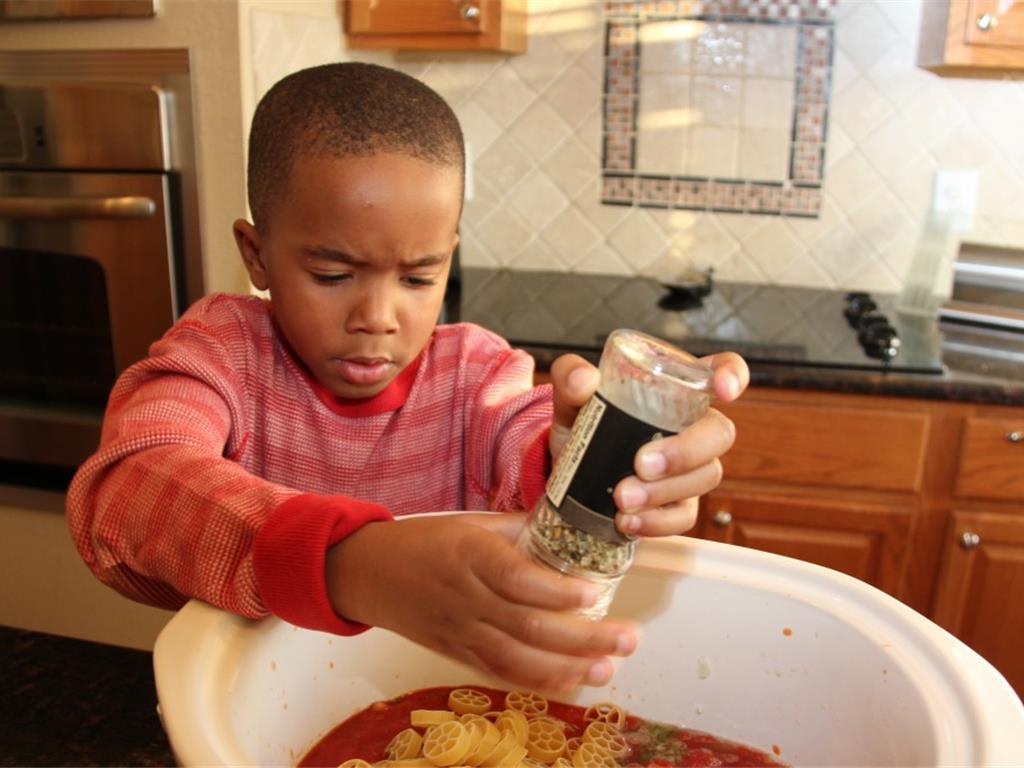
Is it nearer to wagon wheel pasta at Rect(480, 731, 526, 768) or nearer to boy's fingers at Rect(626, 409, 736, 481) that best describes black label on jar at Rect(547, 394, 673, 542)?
boy's fingers at Rect(626, 409, 736, 481)

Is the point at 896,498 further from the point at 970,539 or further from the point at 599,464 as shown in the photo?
the point at 599,464

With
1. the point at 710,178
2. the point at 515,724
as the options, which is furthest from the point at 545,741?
the point at 710,178

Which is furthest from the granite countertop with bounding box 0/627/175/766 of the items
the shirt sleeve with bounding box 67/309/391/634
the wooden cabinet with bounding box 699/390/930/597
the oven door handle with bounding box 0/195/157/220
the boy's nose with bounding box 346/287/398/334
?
the wooden cabinet with bounding box 699/390/930/597

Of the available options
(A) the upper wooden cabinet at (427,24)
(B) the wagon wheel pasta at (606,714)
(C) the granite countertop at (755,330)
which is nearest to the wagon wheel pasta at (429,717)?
(B) the wagon wheel pasta at (606,714)

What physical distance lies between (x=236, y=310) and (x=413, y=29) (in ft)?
3.74

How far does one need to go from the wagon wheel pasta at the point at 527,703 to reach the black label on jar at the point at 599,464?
0.33 m

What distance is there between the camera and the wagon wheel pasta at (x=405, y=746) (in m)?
0.69

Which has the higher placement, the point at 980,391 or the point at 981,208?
the point at 981,208

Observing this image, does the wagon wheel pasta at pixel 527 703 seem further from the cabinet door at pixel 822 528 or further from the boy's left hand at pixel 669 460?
the cabinet door at pixel 822 528

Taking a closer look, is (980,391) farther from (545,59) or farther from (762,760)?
(545,59)

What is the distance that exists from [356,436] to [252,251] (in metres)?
0.20

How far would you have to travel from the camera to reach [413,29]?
186cm

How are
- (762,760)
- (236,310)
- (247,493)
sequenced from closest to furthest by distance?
(247,493), (762,760), (236,310)

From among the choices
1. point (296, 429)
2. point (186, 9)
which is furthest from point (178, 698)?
Answer: point (186, 9)
